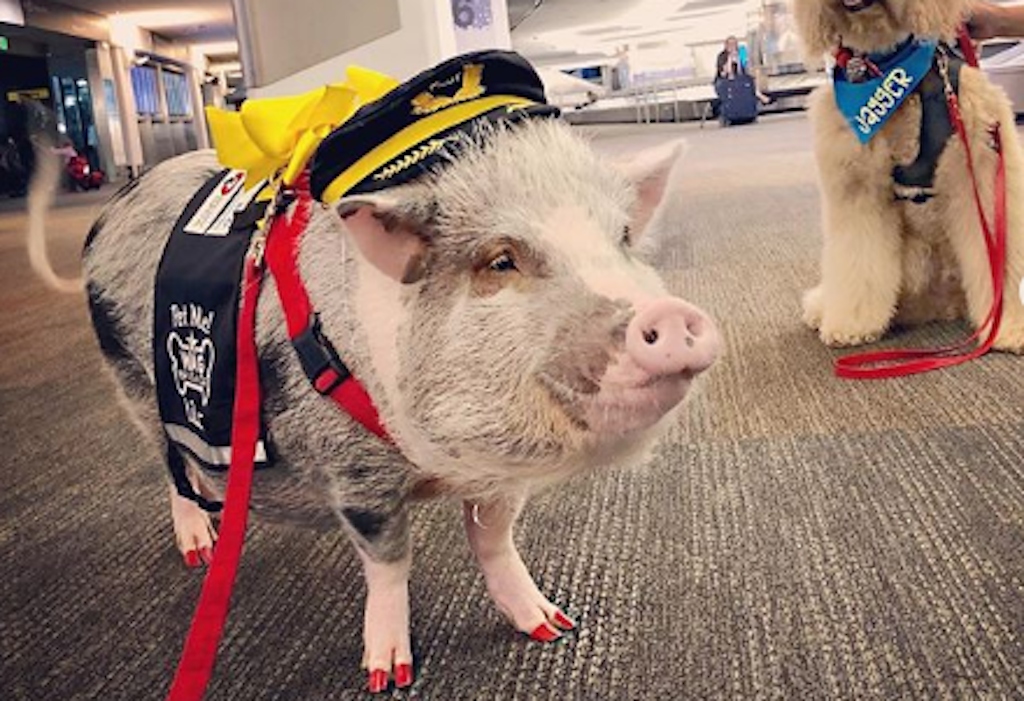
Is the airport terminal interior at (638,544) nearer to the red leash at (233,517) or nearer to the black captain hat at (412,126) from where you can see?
the black captain hat at (412,126)

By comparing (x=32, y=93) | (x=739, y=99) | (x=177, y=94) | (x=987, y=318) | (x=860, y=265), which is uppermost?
(x=177, y=94)

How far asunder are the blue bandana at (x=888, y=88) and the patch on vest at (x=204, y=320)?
1.54 metres

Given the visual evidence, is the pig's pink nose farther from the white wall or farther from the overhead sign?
the overhead sign

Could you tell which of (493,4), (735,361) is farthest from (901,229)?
(493,4)

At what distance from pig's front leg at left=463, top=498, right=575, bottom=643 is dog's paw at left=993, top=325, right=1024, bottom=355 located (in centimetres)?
144

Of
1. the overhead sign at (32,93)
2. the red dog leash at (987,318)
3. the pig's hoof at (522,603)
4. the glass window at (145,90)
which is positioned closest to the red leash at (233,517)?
the pig's hoof at (522,603)

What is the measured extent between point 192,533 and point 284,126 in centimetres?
75

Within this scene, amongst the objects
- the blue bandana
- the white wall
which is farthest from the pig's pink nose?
the white wall

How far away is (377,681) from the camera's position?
1155 millimetres

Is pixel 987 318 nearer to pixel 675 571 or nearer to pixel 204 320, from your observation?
pixel 675 571

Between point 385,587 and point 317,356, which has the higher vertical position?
point 317,356

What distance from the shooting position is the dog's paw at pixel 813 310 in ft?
8.52

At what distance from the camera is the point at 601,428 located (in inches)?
34.0

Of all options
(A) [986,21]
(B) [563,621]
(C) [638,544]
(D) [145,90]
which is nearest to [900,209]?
(A) [986,21]
